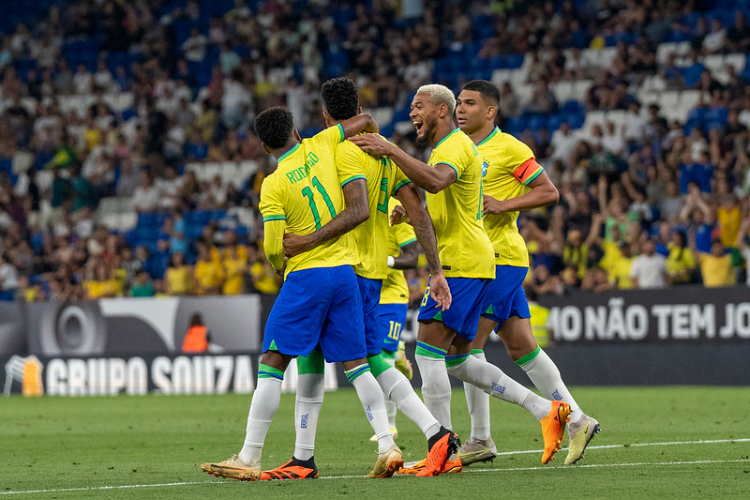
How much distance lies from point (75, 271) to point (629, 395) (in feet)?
38.7

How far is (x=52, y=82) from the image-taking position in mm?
28891

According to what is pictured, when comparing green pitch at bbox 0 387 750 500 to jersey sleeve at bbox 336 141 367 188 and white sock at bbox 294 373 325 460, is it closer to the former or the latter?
white sock at bbox 294 373 325 460

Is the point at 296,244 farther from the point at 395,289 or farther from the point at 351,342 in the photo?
the point at 395,289

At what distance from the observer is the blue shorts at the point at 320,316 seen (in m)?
7.33

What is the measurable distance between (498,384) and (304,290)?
5.22 ft

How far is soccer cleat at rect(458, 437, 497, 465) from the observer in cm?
828

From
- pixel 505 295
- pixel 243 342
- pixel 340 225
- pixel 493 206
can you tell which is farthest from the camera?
pixel 243 342

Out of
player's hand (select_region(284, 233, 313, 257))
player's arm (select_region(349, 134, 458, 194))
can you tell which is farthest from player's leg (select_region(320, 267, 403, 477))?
player's arm (select_region(349, 134, 458, 194))

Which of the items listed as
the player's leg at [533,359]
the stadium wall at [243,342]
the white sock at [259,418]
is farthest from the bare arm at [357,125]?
the stadium wall at [243,342]

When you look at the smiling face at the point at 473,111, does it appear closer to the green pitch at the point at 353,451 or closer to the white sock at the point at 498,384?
the white sock at the point at 498,384

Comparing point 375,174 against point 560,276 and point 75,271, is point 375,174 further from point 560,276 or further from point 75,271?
point 75,271

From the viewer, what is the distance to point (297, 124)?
25047 millimetres

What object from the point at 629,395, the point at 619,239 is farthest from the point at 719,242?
the point at 629,395

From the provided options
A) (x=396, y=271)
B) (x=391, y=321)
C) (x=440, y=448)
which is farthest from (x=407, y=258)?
(x=440, y=448)
